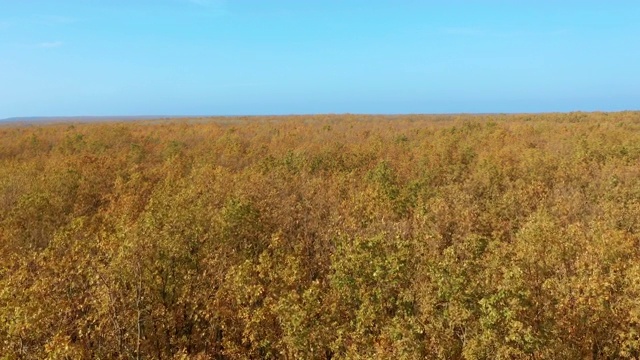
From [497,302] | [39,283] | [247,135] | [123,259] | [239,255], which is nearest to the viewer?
[497,302]

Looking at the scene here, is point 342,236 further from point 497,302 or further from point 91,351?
point 91,351

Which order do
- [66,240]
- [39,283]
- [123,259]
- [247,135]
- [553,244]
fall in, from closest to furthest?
[39,283], [123,259], [553,244], [66,240], [247,135]

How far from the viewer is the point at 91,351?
19.3 metres

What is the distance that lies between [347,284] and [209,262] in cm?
862

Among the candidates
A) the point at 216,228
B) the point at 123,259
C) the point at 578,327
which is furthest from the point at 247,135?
the point at 578,327

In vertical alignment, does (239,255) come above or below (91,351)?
above

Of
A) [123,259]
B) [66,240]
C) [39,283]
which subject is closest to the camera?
[39,283]

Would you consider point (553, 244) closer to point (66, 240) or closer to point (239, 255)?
point (239, 255)

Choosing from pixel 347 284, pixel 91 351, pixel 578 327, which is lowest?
pixel 91 351

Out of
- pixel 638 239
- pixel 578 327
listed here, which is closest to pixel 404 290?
pixel 578 327

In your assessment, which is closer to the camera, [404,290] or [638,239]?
[404,290]

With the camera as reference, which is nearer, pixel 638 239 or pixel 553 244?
pixel 553 244

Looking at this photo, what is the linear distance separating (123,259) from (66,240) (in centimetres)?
662

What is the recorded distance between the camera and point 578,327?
1875 centimetres
